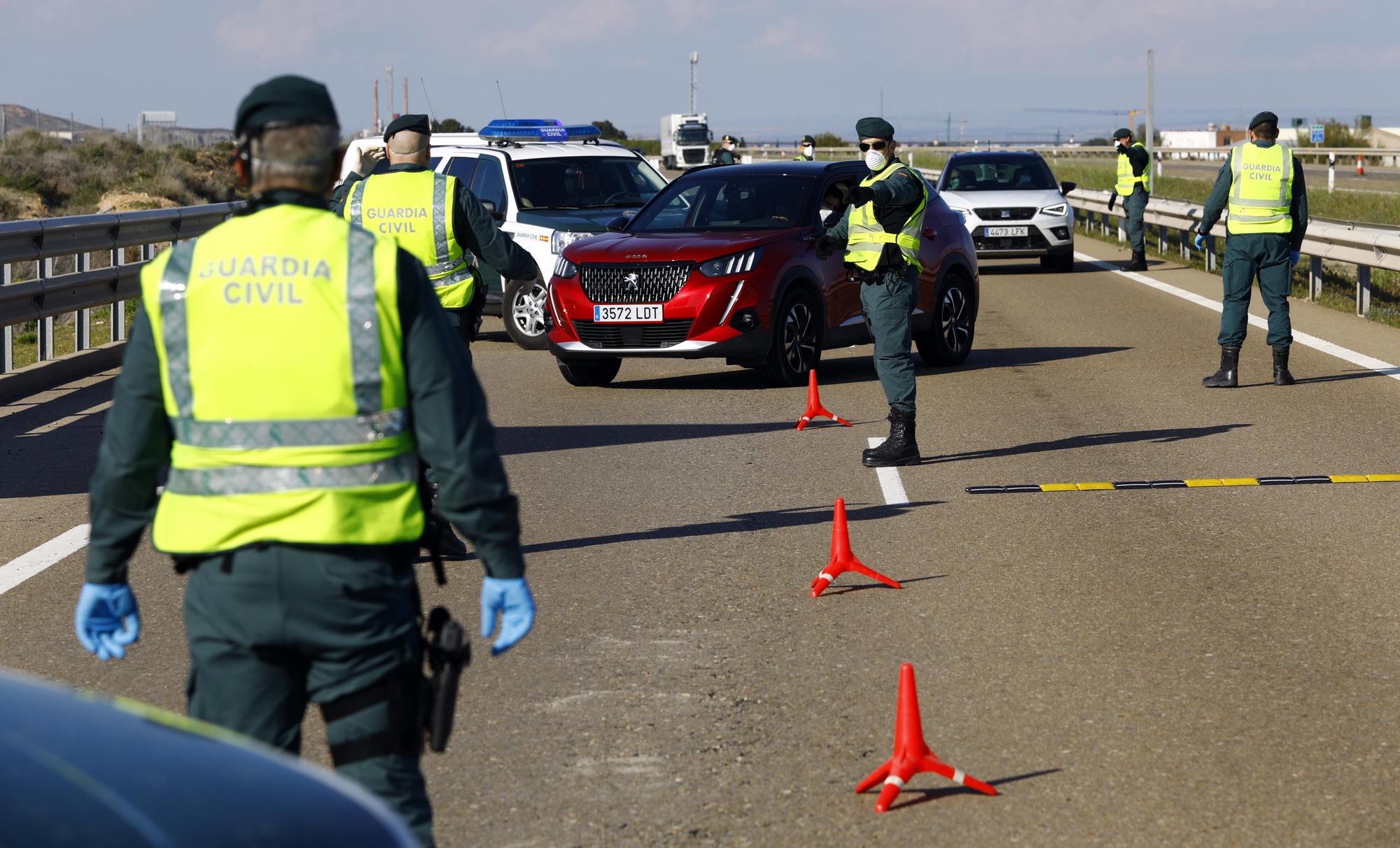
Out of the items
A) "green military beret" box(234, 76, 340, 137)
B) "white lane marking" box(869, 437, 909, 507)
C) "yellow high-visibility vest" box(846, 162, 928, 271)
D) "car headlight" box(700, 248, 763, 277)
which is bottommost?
"white lane marking" box(869, 437, 909, 507)

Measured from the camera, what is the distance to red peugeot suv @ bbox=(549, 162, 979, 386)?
1330 cm

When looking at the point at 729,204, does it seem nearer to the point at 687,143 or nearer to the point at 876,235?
the point at 876,235

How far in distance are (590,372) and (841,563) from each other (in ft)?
23.6

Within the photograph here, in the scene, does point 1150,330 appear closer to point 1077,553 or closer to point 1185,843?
point 1077,553

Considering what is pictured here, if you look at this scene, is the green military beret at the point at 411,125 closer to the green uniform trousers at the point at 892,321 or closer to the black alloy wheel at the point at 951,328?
the green uniform trousers at the point at 892,321

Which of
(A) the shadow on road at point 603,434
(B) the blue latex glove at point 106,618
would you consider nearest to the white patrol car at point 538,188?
(A) the shadow on road at point 603,434

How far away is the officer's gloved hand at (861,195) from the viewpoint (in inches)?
400

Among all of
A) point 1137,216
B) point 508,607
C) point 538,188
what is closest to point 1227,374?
point 538,188

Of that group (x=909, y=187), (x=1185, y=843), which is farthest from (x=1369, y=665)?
(x=909, y=187)

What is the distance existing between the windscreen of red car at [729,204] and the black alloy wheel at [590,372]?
1119mm

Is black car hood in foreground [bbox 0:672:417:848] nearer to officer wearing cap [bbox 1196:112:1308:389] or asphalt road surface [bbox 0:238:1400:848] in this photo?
asphalt road surface [bbox 0:238:1400:848]

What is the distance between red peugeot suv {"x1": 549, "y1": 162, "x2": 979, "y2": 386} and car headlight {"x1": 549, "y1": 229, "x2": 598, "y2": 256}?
2.58 feet

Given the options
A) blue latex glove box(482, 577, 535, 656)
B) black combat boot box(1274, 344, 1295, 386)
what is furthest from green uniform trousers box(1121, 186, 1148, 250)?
blue latex glove box(482, 577, 535, 656)

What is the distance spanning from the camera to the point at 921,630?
6.56 meters
